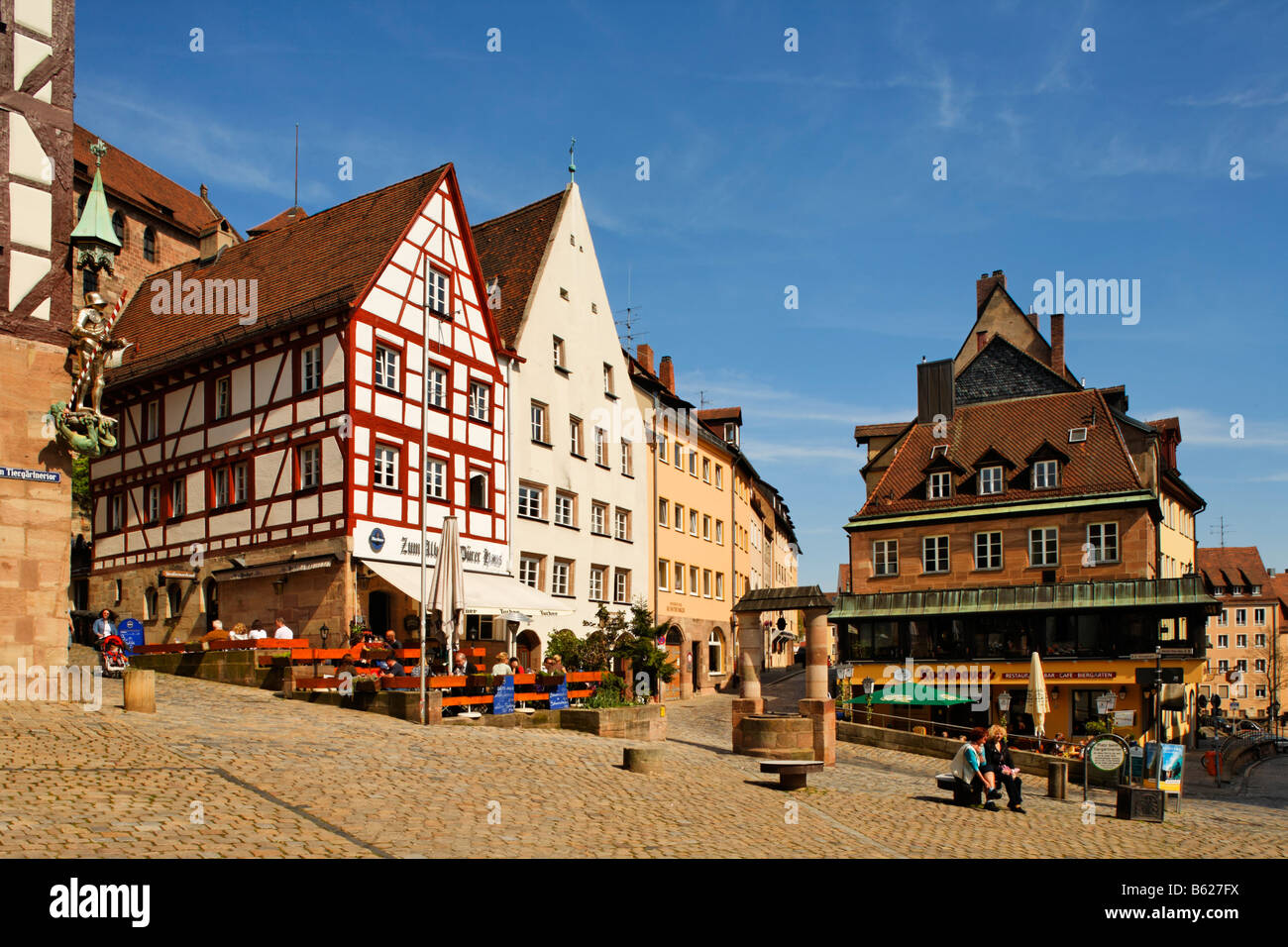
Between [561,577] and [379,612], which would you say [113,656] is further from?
[561,577]

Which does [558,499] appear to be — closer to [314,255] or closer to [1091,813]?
[314,255]

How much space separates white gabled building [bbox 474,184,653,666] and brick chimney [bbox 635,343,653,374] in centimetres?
824

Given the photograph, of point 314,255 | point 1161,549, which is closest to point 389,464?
point 314,255

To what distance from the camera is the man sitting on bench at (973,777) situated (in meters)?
18.5

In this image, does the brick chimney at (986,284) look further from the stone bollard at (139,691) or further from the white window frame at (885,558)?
the stone bollard at (139,691)

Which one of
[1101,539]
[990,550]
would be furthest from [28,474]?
[1101,539]

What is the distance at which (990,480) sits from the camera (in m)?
45.8

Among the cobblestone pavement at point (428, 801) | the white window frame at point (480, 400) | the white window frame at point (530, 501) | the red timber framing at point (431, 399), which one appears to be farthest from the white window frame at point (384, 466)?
the cobblestone pavement at point (428, 801)

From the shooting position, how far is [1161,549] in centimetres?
4597

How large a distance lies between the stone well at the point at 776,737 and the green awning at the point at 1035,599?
1976 cm

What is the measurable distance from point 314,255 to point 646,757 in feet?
67.4

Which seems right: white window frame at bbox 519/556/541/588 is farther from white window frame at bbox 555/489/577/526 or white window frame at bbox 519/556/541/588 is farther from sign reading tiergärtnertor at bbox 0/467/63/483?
sign reading tiergärtnertor at bbox 0/467/63/483

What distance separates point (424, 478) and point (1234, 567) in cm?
9674

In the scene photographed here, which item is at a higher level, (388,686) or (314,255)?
(314,255)
